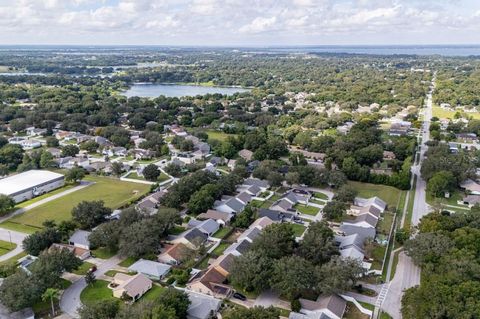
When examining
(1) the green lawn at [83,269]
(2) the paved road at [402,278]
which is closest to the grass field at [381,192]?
(2) the paved road at [402,278]

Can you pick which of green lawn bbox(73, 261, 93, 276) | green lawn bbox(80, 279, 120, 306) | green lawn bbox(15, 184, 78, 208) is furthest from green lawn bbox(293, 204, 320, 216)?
green lawn bbox(15, 184, 78, 208)

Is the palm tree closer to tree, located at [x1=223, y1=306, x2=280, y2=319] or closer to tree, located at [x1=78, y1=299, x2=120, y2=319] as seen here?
tree, located at [x1=78, y1=299, x2=120, y2=319]

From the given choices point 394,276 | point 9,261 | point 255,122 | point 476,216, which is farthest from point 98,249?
point 255,122

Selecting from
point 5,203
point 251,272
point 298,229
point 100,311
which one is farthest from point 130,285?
point 5,203

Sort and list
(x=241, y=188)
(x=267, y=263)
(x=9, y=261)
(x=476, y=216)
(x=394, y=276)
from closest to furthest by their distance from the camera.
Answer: (x=267, y=263), (x=394, y=276), (x=9, y=261), (x=476, y=216), (x=241, y=188)

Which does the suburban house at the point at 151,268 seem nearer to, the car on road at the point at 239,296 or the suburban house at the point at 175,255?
the suburban house at the point at 175,255

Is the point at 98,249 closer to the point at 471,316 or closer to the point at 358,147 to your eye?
the point at 471,316
